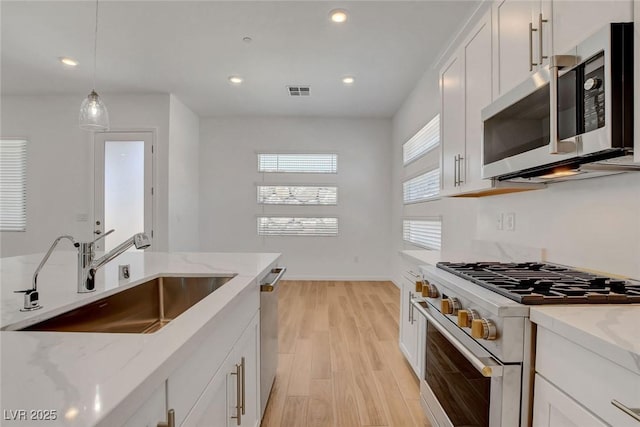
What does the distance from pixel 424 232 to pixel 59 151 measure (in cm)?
554

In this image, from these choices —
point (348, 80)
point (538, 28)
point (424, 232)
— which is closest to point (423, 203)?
point (424, 232)

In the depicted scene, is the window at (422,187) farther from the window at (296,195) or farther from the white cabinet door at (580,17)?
the white cabinet door at (580,17)

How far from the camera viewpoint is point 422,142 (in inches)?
161

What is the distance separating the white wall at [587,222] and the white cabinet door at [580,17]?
60 cm

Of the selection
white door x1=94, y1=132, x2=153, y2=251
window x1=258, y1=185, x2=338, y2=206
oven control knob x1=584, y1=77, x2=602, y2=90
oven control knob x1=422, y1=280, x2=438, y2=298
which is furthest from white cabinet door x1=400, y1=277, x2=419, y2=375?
white door x1=94, y1=132, x2=153, y2=251

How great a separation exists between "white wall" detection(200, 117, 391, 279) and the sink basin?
4210 millimetres

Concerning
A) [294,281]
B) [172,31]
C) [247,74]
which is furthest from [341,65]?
[294,281]

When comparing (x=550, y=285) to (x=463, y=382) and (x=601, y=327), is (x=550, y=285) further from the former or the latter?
(x=463, y=382)

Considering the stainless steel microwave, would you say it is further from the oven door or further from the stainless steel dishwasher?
the stainless steel dishwasher

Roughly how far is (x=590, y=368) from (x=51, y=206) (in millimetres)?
6284

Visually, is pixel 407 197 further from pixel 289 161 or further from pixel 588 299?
pixel 588 299

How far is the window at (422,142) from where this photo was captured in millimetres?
3566

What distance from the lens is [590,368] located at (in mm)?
736

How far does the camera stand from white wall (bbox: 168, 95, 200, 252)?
475 centimetres
